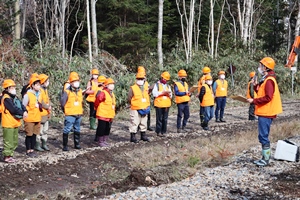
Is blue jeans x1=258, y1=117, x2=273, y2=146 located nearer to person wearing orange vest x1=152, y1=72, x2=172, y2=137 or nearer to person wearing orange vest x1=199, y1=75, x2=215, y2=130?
person wearing orange vest x1=152, y1=72, x2=172, y2=137

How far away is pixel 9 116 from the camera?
9.41m

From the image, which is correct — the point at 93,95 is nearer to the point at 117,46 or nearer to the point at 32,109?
the point at 32,109

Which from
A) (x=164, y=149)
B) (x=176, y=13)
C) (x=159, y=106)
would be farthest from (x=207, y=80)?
(x=176, y=13)

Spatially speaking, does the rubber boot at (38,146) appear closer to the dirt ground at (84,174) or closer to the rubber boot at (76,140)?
the dirt ground at (84,174)

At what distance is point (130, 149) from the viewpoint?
11.2 m

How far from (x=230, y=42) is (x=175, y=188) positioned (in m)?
27.9

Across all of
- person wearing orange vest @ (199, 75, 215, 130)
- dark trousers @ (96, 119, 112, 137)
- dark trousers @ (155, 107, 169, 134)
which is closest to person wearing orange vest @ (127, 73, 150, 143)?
dark trousers @ (96, 119, 112, 137)

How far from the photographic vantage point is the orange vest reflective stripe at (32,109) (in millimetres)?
10125

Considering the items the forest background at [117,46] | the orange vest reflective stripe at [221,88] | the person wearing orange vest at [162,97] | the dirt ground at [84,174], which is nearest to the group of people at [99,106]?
the person wearing orange vest at [162,97]

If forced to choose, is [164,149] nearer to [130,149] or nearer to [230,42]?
[130,149]

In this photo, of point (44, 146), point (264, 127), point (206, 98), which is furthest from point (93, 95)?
point (264, 127)

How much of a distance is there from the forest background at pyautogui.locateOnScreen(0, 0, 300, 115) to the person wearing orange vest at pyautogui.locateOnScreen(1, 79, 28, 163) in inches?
268

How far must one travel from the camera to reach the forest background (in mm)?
18094

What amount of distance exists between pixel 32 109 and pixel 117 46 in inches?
592
